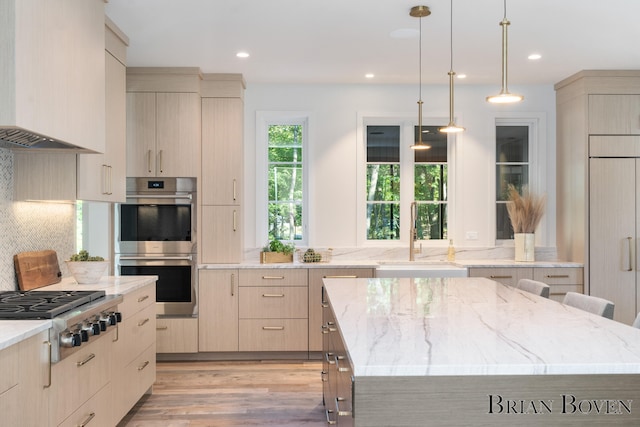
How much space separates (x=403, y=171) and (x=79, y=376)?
3785 mm

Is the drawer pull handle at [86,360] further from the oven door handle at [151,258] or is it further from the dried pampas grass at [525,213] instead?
the dried pampas grass at [525,213]

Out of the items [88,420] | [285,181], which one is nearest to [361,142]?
[285,181]

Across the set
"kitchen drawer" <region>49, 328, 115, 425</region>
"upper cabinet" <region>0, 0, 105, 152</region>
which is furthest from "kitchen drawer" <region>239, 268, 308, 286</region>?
"upper cabinet" <region>0, 0, 105, 152</region>

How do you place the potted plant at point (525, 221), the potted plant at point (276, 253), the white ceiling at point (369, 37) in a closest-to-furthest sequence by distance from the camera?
1. the white ceiling at point (369, 37)
2. the potted plant at point (276, 253)
3. the potted plant at point (525, 221)

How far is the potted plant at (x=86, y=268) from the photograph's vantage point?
3240 mm

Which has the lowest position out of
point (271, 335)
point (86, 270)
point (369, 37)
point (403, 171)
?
point (271, 335)

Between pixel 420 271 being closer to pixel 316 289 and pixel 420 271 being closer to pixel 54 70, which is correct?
pixel 316 289

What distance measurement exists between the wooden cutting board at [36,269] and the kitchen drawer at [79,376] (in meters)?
0.58

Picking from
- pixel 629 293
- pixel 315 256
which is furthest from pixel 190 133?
pixel 629 293

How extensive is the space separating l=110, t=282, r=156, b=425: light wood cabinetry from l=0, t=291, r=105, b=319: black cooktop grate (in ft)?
1.34

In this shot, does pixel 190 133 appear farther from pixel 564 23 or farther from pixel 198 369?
pixel 564 23

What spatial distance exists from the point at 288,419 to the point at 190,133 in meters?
2.62

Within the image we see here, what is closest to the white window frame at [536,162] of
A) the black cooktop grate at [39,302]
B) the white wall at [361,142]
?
the white wall at [361,142]

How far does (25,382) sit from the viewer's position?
2.02 meters
